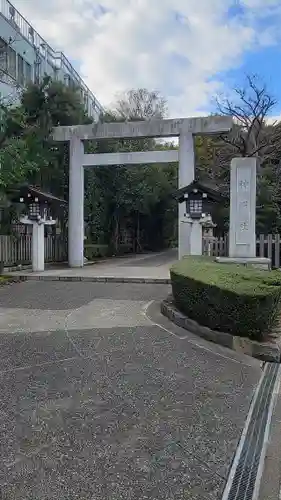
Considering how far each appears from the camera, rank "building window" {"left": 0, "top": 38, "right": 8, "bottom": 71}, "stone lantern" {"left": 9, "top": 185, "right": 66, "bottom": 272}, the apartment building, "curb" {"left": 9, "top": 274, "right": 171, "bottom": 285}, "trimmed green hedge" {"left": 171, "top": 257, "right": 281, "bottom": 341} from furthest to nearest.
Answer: the apartment building
"building window" {"left": 0, "top": 38, "right": 8, "bottom": 71}
"stone lantern" {"left": 9, "top": 185, "right": 66, "bottom": 272}
"curb" {"left": 9, "top": 274, "right": 171, "bottom": 285}
"trimmed green hedge" {"left": 171, "top": 257, "right": 281, "bottom": 341}

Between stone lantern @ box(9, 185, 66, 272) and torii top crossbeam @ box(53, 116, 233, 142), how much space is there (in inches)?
119

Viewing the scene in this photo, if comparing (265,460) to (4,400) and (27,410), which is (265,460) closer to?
(27,410)

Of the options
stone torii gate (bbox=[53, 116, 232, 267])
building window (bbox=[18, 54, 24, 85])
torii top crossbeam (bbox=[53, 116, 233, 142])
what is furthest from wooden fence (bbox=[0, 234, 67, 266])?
building window (bbox=[18, 54, 24, 85])

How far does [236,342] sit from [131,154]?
11.3m

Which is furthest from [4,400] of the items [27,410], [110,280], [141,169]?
[141,169]

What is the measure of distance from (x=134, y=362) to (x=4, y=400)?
1.44 metres

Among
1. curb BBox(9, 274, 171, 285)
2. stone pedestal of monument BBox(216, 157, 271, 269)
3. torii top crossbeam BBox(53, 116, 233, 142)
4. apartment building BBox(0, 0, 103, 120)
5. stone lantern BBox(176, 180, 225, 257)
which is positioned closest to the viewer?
stone pedestal of monument BBox(216, 157, 271, 269)

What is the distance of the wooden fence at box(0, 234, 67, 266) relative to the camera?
13594 mm

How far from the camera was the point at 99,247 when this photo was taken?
67.0ft

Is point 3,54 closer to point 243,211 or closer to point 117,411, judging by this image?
point 243,211

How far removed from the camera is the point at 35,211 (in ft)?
44.4

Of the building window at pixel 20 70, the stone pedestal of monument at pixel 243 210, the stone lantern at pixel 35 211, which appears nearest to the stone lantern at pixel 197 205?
the stone pedestal of monument at pixel 243 210

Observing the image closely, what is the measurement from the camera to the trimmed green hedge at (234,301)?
483cm

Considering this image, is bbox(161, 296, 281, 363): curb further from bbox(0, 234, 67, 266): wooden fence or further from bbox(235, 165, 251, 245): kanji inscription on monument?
bbox(0, 234, 67, 266): wooden fence
